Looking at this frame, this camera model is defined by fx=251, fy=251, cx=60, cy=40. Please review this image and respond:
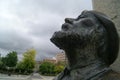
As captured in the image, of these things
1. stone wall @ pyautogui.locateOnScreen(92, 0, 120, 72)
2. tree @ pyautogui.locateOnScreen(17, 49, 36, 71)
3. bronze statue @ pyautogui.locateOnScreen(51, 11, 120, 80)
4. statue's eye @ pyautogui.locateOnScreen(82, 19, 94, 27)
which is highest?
tree @ pyautogui.locateOnScreen(17, 49, 36, 71)

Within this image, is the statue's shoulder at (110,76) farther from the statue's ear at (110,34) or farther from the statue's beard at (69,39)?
the statue's beard at (69,39)

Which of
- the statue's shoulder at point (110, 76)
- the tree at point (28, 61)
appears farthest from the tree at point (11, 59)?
the statue's shoulder at point (110, 76)

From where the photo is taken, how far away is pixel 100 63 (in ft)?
6.88

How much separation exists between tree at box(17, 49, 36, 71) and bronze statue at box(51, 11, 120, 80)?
199 feet

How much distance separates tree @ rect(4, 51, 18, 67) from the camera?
67.2m

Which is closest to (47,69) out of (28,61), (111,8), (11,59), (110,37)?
(28,61)

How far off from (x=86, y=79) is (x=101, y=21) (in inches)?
20.2

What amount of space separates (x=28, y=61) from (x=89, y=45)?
60.9 meters

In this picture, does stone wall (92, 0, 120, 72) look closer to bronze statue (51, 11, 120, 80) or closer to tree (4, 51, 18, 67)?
bronze statue (51, 11, 120, 80)

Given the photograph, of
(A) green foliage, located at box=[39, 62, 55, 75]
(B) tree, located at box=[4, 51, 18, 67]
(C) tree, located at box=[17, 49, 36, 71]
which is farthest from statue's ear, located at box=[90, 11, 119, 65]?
(B) tree, located at box=[4, 51, 18, 67]

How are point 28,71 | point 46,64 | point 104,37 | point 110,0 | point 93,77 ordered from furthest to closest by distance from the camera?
point 46,64
point 28,71
point 110,0
point 104,37
point 93,77

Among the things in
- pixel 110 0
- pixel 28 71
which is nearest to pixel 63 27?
pixel 110 0

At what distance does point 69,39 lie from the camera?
203 centimetres

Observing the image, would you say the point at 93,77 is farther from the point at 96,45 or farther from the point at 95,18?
the point at 95,18
